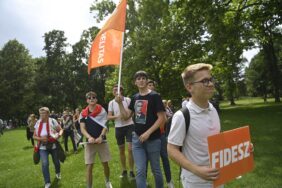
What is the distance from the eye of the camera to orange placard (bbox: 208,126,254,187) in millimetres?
3213

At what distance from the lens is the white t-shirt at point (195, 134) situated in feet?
11.0

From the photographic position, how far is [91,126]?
25.2 ft

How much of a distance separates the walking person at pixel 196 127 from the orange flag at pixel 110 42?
12.5 feet

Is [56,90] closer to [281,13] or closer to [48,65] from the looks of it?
[48,65]

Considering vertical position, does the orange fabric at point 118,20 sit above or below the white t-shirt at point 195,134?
above

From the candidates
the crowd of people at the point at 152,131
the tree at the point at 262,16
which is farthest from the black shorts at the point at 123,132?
the tree at the point at 262,16

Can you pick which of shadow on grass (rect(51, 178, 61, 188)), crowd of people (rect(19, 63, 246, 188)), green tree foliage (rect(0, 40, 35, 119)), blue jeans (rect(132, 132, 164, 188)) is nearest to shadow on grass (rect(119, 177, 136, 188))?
crowd of people (rect(19, 63, 246, 188))

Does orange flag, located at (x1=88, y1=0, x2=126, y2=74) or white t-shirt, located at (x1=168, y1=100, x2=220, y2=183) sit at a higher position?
orange flag, located at (x1=88, y1=0, x2=126, y2=74)

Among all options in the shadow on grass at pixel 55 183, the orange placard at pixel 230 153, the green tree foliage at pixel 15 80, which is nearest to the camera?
the orange placard at pixel 230 153

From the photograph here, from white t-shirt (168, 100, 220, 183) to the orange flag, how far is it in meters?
3.86

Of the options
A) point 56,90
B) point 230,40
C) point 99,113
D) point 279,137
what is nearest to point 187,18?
point 230,40

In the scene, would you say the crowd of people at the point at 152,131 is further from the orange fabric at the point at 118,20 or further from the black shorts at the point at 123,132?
the orange fabric at the point at 118,20

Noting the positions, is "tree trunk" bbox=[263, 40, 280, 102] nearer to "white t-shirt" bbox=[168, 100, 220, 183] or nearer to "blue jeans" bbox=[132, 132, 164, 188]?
"blue jeans" bbox=[132, 132, 164, 188]

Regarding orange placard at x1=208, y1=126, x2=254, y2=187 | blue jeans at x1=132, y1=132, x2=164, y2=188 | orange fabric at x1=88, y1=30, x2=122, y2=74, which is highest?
orange fabric at x1=88, y1=30, x2=122, y2=74
